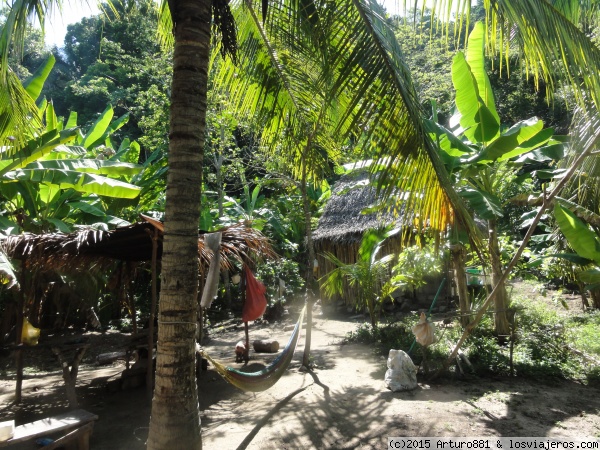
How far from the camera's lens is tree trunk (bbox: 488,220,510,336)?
21.3 feet

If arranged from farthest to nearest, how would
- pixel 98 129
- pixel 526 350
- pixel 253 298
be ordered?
1. pixel 98 129
2. pixel 253 298
3. pixel 526 350

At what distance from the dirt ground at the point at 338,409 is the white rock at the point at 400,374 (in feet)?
0.40

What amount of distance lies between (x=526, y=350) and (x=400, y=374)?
2.08 metres

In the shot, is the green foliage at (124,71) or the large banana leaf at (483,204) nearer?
the large banana leaf at (483,204)

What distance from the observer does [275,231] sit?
14945mm

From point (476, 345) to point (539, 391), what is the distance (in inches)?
48.5

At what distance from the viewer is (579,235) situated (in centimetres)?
A: 586

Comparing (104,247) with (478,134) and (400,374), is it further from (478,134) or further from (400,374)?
(478,134)

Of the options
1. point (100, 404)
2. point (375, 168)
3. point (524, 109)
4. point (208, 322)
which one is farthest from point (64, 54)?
point (375, 168)

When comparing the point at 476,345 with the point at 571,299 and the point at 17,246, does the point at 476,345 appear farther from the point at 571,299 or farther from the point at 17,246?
the point at 571,299

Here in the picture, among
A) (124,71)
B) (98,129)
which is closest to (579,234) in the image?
(98,129)

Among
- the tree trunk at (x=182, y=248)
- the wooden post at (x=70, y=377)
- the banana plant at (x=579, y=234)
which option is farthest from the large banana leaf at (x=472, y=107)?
the wooden post at (x=70, y=377)

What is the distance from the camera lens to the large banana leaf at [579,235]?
5.78 meters

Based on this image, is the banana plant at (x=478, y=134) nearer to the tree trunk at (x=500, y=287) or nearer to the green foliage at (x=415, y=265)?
the tree trunk at (x=500, y=287)
